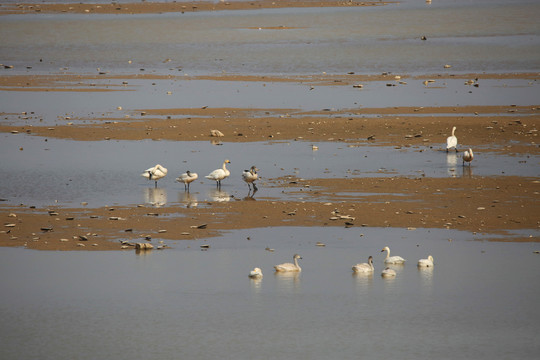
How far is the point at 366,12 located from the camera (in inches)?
3307

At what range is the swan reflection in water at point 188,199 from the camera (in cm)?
2144

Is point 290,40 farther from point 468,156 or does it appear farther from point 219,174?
point 219,174

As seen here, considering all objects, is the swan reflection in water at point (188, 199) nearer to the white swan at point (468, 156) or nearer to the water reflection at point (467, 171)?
the water reflection at point (467, 171)

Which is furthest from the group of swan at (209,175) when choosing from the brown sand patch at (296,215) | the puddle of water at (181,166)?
the brown sand patch at (296,215)

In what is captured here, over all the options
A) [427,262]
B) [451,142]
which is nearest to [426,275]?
[427,262]

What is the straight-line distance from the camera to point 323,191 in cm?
2250

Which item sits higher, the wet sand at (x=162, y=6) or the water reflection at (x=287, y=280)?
the wet sand at (x=162, y=6)

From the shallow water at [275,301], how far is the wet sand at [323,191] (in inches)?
34.2

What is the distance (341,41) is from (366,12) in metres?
22.6

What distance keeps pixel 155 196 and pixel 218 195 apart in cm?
132

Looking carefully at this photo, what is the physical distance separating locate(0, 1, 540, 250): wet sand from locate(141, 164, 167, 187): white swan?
2432 mm

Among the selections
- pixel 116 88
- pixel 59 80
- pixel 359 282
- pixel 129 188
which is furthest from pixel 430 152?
pixel 59 80

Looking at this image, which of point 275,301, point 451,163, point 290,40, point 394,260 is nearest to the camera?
point 275,301

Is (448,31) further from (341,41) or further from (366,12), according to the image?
(366,12)
